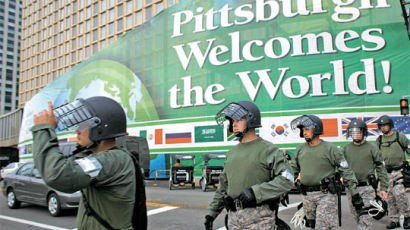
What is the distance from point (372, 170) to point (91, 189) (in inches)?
196

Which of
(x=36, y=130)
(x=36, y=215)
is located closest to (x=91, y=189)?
(x=36, y=130)

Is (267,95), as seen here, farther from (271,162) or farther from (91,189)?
(91,189)

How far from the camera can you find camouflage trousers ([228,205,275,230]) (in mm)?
3092

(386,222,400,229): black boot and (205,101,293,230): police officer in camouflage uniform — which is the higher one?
(205,101,293,230): police officer in camouflage uniform

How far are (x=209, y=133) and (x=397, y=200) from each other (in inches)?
478

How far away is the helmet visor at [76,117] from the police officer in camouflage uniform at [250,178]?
151cm

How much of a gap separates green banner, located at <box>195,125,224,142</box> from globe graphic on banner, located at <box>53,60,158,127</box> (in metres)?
3.44

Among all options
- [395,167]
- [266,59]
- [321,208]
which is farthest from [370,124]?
[321,208]

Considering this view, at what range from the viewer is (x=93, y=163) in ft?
6.31

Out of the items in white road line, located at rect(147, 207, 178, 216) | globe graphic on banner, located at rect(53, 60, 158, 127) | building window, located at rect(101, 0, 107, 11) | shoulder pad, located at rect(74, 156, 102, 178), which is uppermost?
building window, located at rect(101, 0, 107, 11)

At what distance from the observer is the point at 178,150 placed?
19.1 meters

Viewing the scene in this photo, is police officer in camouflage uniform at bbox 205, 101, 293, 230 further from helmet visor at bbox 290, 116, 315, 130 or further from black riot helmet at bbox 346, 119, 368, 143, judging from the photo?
black riot helmet at bbox 346, 119, 368, 143

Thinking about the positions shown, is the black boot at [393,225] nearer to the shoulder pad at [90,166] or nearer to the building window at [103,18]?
the shoulder pad at [90,166]

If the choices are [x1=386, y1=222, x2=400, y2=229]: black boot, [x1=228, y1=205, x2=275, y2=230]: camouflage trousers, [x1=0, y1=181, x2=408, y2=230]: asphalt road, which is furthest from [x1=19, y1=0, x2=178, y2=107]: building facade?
[x1=228, y1=205, x2=275, y2=230]: camouflage trousers
